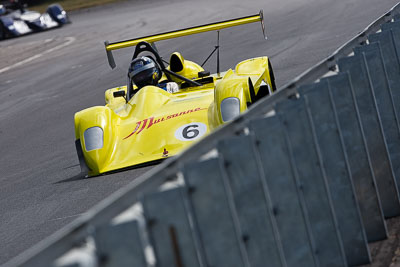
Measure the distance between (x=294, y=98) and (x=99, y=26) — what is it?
27265 millimetres

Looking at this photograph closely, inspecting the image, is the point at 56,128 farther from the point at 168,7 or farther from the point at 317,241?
the point at 168,7

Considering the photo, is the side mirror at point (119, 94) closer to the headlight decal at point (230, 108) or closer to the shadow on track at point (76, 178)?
the shadow on track at point (76, 178)

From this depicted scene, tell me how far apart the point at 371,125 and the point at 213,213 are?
6.36 ft

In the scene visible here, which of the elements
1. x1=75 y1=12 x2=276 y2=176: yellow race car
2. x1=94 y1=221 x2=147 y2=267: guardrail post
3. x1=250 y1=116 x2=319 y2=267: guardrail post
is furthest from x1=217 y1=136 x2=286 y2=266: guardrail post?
x1=75 y1=12 x2=276 y2=176: yellow race car

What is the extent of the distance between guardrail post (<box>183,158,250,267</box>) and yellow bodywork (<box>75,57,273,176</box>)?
14.5 ft

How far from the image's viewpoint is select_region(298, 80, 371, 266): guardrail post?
4426 mm

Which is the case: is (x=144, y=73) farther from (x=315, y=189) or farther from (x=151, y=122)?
(x=315, y=189)

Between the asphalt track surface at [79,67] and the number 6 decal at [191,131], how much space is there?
49 cm

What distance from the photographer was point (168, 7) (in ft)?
110

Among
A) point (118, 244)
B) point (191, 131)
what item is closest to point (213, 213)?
point (118, 244)

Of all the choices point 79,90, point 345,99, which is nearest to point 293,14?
point 79,90

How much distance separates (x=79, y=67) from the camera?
2177 cm

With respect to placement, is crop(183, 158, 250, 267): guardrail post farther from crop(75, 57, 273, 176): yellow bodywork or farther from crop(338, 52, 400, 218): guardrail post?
crop(75, 57, 273, 176): yellow bodywork

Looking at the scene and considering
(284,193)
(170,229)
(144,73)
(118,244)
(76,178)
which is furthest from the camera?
(144,73)
